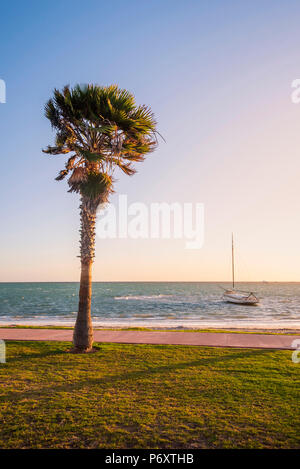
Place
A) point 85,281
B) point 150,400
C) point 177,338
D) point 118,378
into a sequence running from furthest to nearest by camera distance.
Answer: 1. point 177,338
2. point 85,281
3. point 118,378
4. point 150,400

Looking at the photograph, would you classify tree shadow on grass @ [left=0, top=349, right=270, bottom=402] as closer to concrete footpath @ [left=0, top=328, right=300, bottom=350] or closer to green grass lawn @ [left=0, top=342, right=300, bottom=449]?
green grass lawn @ [left=0, top=342, right=300, bottom=449]

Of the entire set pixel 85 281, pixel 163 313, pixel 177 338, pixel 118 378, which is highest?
pixel 85 281

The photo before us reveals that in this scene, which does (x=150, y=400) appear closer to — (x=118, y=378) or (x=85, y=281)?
(x=118, y=378)

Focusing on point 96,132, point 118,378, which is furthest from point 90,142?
point 118,378

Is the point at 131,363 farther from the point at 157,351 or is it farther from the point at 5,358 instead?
the point at 5,358

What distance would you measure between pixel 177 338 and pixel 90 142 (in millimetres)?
7697

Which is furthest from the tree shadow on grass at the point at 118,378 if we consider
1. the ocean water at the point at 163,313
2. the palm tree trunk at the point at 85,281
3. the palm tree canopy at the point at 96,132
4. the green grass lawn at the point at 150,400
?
the ocean water at the point at 163,313

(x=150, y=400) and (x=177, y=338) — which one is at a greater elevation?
(x=150, y=400)

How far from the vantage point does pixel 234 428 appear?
431cm

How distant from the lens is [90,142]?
914 cm

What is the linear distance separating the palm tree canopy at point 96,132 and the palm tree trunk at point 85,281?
624 millimetres

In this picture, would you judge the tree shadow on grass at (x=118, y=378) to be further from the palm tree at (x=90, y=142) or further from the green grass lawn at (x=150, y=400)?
the palm tree at (x=90, y=142)

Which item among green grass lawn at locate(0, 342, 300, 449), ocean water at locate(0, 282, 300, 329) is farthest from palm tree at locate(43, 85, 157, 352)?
ocean water at locate(0, 282, 300, 329)
